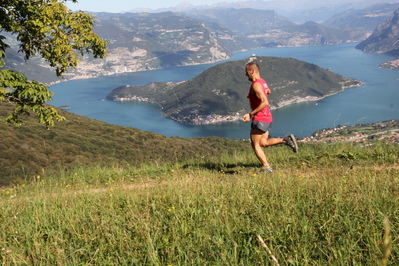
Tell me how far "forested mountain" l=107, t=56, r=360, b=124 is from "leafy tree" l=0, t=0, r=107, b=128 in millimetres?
112561

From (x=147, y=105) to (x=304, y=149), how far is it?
14436 centimetres

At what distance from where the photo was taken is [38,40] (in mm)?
6852

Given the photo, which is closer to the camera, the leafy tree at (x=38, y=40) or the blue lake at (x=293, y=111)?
the leafy tree at (x=38, y=40)

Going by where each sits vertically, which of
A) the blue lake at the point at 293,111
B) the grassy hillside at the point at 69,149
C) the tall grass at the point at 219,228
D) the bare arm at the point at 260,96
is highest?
the bare arm at the point at 260,96

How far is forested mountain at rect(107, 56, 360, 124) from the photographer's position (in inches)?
5108

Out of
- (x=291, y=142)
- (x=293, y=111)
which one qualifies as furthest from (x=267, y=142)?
(x=293, y=111)

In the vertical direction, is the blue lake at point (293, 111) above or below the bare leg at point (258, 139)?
below

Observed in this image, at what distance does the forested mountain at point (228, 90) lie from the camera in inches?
5108

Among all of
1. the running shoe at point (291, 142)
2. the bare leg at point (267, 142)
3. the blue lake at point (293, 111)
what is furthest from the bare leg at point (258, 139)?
the blue lake at point (293, 111)

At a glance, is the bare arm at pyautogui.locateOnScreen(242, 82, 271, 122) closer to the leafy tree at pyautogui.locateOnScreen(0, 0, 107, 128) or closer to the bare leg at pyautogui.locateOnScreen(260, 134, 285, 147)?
the bare leg at pyautogui.locateOnScreen(260, 134, 285, 147)

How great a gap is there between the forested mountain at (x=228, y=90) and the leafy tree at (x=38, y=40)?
369 ft

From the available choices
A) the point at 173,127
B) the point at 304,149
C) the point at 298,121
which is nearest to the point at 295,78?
the point at 298,121

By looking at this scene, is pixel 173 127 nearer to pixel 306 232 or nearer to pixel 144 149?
pixel 144 149

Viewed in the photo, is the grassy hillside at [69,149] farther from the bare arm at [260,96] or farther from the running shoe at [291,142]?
the bare arm at [260,96]
